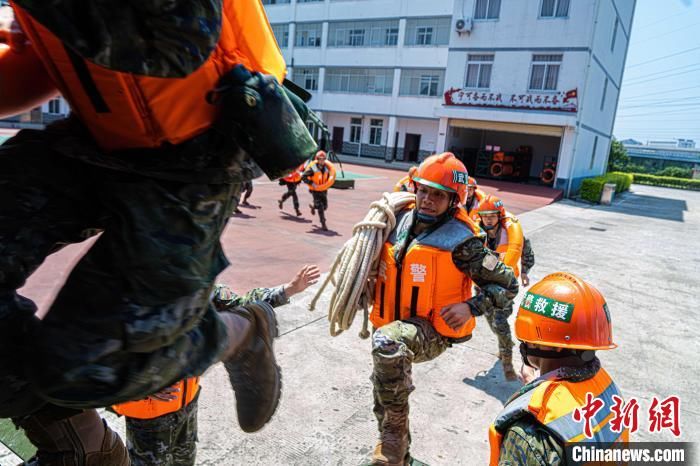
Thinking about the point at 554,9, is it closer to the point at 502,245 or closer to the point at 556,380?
the point at 502,245

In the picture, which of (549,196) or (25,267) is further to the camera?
(549,196)

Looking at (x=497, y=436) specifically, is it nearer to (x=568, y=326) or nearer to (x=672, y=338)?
(x=568, y=326)

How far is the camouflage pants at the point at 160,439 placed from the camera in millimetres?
2332

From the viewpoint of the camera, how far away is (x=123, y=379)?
4.54 feet

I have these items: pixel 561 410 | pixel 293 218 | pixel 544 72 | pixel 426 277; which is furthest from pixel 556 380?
pixel 544 72

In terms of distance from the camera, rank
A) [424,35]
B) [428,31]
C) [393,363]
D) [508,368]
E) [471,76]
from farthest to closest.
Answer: [424,35]
[428,31]
[471,76]
[508,368]
[393,363]

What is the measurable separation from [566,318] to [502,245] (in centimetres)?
299

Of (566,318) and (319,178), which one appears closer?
(566,318)

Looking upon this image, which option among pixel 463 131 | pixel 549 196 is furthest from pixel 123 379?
pixel 463 131

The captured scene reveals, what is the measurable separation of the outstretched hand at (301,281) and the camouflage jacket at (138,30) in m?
2.05

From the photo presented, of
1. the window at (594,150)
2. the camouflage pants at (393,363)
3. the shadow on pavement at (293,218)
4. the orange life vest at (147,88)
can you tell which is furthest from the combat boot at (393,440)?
the window at (594,150)

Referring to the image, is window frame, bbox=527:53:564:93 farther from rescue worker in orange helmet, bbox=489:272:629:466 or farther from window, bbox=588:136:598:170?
rescue worker in orange helmet, bbox=489:272:629:466

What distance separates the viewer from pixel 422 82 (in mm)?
33688

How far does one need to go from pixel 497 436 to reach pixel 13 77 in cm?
225
